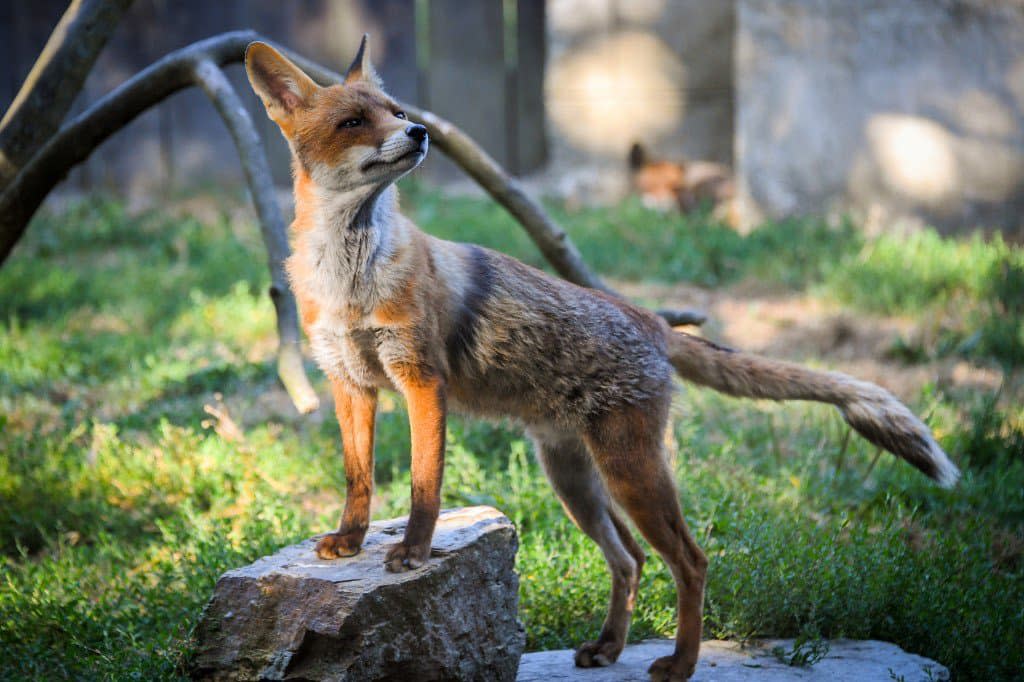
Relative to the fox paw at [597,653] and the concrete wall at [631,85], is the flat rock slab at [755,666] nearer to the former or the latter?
the fox paw at [597,653]

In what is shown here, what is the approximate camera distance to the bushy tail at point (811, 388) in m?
3.73

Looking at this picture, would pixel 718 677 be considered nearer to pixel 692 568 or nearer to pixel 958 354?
pixel 692 568

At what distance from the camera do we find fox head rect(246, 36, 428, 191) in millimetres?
3131

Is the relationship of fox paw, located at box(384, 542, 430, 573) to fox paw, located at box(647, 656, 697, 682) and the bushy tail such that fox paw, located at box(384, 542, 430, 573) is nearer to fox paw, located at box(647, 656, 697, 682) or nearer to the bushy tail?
fox paw, located at box(647, 656, 697, 682)

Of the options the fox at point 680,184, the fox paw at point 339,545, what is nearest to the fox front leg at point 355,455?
the fox paw at point 339,545

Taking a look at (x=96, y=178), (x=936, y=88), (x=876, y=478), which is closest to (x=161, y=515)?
(x=876, y=478)

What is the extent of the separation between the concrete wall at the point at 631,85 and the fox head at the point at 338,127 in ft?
27.0

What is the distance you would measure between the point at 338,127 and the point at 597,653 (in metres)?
2.07

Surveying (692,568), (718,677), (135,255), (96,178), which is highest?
(96,178)

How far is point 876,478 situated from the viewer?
5258mm

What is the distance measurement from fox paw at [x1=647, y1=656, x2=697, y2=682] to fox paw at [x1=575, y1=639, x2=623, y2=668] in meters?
0.21

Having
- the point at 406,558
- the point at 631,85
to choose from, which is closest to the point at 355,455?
the point at 406,558

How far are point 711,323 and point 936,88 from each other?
3.13m

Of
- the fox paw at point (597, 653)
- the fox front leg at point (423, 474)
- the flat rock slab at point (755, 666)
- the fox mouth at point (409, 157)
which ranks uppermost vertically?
the fox mouth at point (409, 157)
